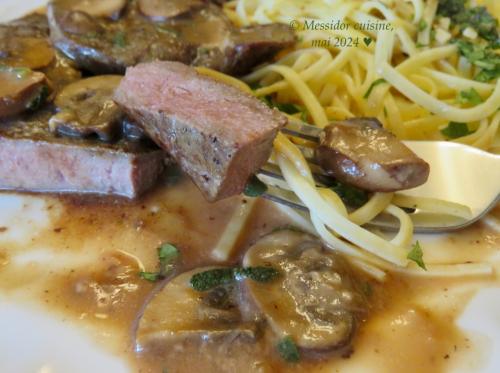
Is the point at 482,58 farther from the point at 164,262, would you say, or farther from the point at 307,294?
the point at 164,262

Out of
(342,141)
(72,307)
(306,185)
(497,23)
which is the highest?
(497,23)

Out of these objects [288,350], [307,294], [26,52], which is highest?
[26,52]

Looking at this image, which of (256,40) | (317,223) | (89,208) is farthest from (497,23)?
(89,208)

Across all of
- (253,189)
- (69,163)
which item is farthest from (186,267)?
(69,163)

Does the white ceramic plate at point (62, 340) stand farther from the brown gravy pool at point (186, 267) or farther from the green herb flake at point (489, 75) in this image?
the green herb flake at point (489, 75)

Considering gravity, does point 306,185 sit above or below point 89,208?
above

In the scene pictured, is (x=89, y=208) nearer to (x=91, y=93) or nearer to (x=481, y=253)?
(x=91, y=93)
